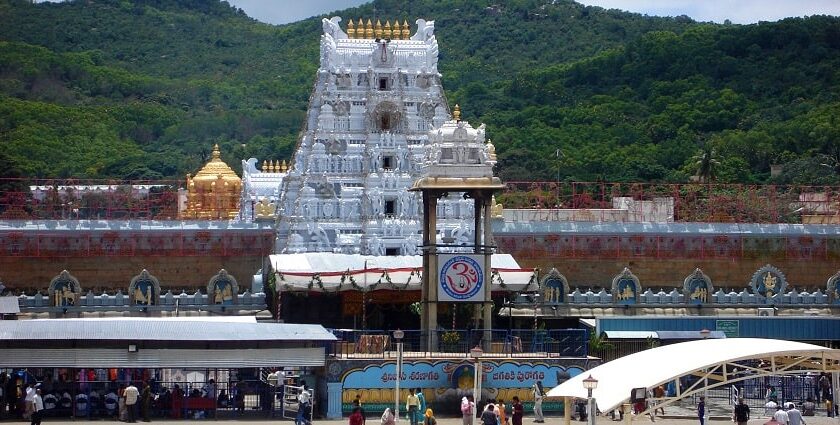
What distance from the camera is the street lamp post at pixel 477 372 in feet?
157

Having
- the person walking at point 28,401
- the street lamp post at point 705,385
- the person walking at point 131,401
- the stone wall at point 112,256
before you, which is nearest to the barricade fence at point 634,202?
the stone wall at point 112,256

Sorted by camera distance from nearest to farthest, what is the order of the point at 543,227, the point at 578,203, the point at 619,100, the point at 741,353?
1. the point at 741,353
2. the point at 543,227
3. the point at 578,203
4. the point at 619,100

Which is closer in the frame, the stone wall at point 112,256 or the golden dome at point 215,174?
the stone wall at point 112,256

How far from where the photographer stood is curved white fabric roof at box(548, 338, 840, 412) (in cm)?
4025

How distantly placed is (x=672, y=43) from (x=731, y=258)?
62.2m

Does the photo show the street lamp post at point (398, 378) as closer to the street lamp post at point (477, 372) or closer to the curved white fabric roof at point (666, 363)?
the street lamp post at point (477, 372)

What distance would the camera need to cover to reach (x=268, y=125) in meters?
160

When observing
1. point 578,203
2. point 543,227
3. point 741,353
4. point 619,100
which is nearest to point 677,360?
point 741,353

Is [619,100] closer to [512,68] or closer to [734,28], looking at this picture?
[734,28]

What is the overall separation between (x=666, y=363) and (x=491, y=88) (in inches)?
4327

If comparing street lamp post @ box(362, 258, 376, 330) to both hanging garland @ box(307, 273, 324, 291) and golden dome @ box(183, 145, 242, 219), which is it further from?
golden dome @ box(183, 145, 242, 219)

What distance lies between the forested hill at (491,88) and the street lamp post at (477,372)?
6457 cm

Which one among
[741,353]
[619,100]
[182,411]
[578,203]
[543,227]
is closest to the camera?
[741,353]

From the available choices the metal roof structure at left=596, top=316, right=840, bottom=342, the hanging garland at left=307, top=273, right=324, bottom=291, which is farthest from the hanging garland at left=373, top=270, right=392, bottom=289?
the metal roof structure at left=596, top=316, right=840, bottom=342
